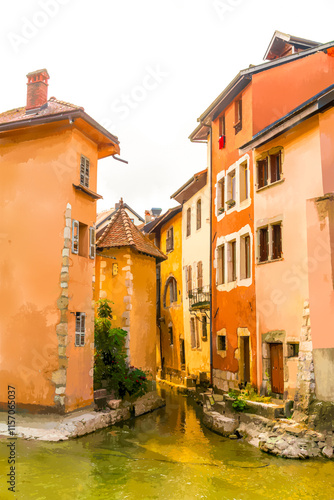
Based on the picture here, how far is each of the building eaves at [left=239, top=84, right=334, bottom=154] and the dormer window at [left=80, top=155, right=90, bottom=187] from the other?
5.46 m

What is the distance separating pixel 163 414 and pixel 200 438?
13.6 ft

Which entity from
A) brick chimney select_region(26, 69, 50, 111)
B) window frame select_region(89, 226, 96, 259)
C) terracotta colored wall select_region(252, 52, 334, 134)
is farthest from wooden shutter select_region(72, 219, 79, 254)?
terracotta colored wall select_region(252, 52, 334, 134)

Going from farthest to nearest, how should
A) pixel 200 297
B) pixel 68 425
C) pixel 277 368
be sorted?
pixel 200 297
pixel 277 368
pixel 68 425

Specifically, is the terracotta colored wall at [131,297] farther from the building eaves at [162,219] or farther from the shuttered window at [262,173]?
the building eaves at [162,219]

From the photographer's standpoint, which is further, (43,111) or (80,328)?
(43,111)

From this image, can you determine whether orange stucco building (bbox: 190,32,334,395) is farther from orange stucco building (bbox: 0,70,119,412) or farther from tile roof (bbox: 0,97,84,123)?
tile roof (bbox: 0,97,84,123)

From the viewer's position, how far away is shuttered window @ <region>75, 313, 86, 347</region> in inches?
574

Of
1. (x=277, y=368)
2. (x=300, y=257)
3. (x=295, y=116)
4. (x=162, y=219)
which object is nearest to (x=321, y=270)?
(x=300, y=257)

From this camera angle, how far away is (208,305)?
67.5 feet

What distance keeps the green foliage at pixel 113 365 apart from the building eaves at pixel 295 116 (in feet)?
26.6

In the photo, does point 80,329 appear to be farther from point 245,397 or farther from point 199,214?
point 199,214

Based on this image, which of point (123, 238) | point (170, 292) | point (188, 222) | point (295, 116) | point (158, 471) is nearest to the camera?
point (158, 471)

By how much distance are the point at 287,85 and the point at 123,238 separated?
28.5 ft

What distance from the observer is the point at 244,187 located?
17.5 metres
